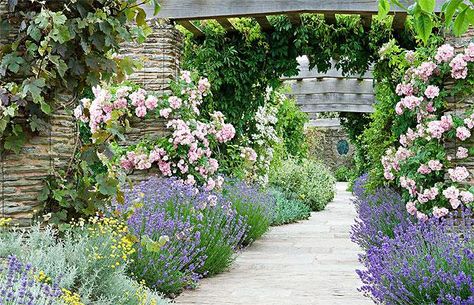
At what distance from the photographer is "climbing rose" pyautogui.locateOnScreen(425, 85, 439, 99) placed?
547 cm

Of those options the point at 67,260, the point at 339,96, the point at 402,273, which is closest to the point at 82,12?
the point at 67,260

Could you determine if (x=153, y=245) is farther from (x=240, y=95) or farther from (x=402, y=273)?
(x=240, y=95)

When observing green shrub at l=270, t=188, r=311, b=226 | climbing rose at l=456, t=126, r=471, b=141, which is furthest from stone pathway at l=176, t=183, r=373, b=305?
climbing rose at l=456, t=126, r=471, b=141

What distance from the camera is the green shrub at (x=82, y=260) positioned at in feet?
8.92

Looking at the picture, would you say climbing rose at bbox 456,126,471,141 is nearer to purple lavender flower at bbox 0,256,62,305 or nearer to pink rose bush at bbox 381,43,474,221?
pink rose bush at bbox 381,43,474,221

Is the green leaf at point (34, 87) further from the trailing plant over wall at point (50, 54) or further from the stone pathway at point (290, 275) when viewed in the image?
the stone pathway at point (290, 275)

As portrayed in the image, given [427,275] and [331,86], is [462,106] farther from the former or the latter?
[331,86]

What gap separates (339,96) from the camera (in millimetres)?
14578

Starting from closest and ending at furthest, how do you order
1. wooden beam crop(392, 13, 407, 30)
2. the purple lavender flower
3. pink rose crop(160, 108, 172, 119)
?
the purple lavender flower
pink rose crop(160, 108, 172, 119)
wooden beam crop(392, 13, 407, 30)

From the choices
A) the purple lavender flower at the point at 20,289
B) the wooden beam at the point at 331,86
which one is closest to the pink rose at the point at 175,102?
the purple lavender flower at the point at 20,289

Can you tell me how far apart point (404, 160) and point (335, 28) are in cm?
236

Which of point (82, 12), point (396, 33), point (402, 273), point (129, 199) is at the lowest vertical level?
point (402, 273)

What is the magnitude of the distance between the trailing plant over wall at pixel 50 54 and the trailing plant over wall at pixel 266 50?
4.11 m

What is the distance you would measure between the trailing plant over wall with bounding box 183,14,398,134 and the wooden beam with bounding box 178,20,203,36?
0.34 feet
